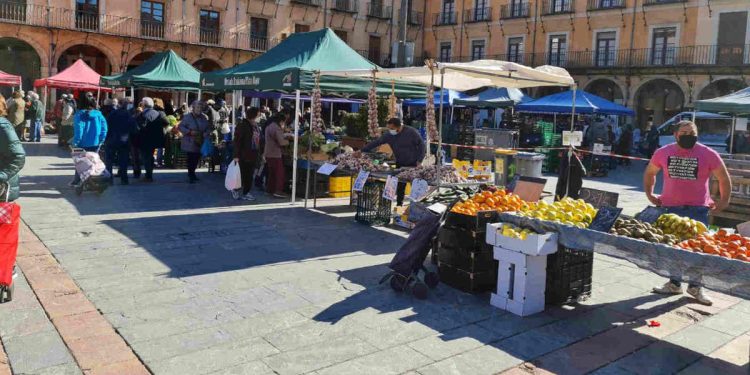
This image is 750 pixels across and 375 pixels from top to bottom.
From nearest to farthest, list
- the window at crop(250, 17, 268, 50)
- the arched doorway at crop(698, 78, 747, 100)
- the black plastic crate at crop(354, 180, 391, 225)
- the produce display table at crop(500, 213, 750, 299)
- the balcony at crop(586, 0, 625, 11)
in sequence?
the produce display table at crop(500, 213, 750, 299)
the black plastic crate at crop(354, 180, 391, 225)
the arched doorway at crop(698, 78, 747, 100)
the balcony at crop(586, 0, 625, 11)
the window at crop(250, 17, 268, 50)

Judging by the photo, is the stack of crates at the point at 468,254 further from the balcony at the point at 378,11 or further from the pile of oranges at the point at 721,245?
the balcony at the point at 378,11

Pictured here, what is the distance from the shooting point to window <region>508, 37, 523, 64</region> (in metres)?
33.0

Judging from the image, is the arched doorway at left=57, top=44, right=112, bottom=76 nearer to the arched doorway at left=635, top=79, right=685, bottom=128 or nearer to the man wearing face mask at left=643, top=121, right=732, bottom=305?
the arched doorway at left=635, top=79, right=685, bottom=128

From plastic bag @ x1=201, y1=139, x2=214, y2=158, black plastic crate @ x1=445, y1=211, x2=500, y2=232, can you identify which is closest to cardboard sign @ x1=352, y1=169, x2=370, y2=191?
black plastic crate @ x1=445, y1=211, x2=500, y2=232

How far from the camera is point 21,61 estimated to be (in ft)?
91.8

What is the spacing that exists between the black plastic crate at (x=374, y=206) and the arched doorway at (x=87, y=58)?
23.3 m

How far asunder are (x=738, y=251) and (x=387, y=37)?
33.5 metres

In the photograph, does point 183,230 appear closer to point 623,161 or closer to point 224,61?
point 623,161

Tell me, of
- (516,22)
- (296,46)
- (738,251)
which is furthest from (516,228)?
(516,22)

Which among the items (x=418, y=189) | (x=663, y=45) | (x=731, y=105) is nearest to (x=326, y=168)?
(x=418, y=189)

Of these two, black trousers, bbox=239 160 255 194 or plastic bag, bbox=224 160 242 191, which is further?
black trousers, bbox=239 160 255 194

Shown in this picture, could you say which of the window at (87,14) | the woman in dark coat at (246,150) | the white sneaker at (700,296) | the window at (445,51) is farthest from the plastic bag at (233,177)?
the window at (445,51)

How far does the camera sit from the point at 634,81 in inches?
1133

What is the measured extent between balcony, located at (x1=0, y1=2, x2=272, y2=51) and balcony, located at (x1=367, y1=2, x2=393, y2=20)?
674cm
